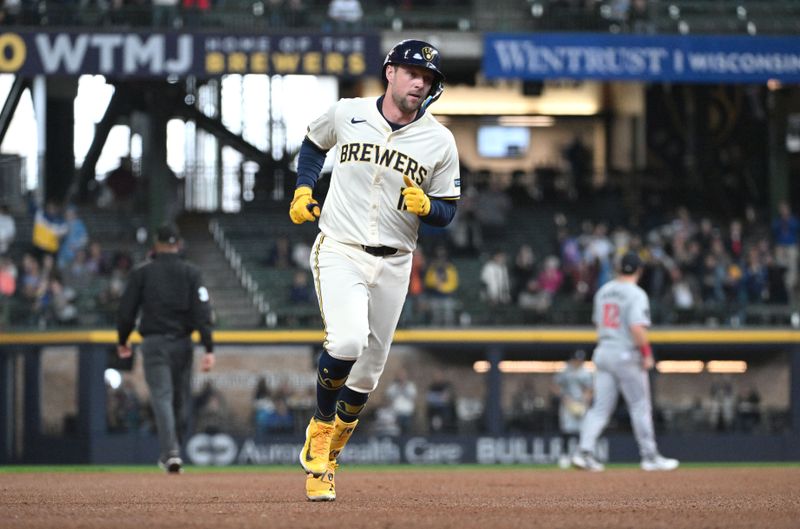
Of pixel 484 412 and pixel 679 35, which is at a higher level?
pixel 679 35

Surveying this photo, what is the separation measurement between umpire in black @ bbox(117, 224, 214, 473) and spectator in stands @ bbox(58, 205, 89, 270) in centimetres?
922

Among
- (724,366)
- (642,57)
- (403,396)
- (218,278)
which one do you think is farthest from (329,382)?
(642,57)

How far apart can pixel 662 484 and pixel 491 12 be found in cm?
1538

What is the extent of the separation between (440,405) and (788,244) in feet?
20.4

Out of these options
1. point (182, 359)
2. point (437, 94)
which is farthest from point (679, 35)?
point (437, 94)

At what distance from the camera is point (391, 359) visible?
19.4 meters

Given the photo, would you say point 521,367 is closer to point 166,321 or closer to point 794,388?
point 794,388

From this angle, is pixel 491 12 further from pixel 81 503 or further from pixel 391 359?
pixel 81 503

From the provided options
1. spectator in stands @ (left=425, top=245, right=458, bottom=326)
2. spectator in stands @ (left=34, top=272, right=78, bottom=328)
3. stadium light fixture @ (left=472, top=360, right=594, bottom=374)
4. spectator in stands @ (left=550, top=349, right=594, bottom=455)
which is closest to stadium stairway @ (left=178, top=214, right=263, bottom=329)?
spectator in stands @ (left=34, top=272, right=78, bottom=328)

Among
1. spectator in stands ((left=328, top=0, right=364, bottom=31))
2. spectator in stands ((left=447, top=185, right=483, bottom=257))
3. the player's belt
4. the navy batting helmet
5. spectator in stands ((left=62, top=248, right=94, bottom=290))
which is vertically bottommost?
the player's belt

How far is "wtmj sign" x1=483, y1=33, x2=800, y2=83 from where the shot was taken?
21.8m

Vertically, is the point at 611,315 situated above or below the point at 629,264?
below

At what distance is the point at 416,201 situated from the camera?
23.0 feet

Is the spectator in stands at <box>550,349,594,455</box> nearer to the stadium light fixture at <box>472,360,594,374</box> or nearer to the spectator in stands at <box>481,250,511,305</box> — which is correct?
the stadium light fixture at <box>472,360,594,374</box>
